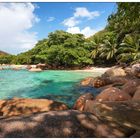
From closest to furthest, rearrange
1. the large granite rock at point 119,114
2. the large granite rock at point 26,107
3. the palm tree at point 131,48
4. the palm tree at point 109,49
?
the large granite rock at point 119,114 → the large granite rock at point 26,107 → the palm tree at point 131,48 → the palm tree at point 109,49

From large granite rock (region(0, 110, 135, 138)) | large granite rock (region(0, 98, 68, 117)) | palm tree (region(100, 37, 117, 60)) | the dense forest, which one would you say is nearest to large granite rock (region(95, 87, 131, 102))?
large granite rock (region(0, 98, 68, 117))

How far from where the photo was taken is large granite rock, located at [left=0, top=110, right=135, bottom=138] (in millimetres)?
3703

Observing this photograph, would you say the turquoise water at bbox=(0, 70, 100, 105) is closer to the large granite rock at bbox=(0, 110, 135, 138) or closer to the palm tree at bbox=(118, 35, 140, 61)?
the large granite rock at bbox=(0, 110, 135, 138)

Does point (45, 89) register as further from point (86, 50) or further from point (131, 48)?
point (86, 50)

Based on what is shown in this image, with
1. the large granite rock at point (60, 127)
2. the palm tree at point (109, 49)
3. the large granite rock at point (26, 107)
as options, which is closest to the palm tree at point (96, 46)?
the palm tree at point (109, 49)

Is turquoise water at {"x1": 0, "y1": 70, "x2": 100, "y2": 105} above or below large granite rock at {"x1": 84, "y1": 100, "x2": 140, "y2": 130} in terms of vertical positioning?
below

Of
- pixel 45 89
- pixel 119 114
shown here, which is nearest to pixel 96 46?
pixel 45 89

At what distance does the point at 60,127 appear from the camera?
3855 millimetres

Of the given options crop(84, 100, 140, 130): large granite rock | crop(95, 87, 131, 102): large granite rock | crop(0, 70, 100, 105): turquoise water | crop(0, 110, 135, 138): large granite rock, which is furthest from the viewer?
crop(0, 70, 100, 105): turquoise water

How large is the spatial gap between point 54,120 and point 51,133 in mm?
305

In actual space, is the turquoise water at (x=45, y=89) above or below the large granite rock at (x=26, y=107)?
below

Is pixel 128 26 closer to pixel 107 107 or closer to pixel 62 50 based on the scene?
pixel 107 107

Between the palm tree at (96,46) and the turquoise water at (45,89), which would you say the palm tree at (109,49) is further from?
the turquoise water at (45,89)

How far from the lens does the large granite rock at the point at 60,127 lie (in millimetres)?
3703
